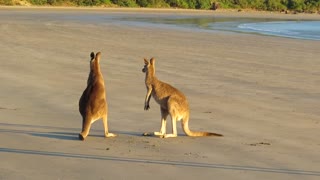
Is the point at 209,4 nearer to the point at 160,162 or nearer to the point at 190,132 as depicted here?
the point at 190,132

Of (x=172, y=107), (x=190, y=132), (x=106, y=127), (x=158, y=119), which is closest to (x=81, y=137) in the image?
(x=106, y=127)

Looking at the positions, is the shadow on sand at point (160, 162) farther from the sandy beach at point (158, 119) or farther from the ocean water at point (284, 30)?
the ocean water at point (284, 30)

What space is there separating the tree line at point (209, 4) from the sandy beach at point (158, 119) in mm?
41069

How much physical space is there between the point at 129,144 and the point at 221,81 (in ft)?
16.0

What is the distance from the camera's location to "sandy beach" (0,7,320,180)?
5707mm

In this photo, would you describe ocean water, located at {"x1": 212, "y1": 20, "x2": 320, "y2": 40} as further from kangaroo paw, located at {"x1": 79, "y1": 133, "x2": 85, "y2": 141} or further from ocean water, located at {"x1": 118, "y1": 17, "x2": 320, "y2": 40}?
kangaroo paw, located at {"x1": 79, "y1": 133, "x2": 85, "y2": 141}

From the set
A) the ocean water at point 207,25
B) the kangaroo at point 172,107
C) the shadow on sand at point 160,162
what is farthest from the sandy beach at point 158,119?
the ocean water at point 207,25

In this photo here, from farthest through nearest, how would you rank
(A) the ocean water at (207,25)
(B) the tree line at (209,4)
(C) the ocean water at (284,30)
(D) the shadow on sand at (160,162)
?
(B) the tree line at (209,4) < (A) the ocean water at (207,25) < (C) the ocean water at (284,30) < (D) the shadow on sand at (160,162)

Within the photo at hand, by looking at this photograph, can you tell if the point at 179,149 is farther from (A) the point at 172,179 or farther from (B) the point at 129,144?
(A) the point at 172,179

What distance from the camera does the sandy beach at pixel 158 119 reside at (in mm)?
5707

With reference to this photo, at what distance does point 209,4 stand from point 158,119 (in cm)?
6087

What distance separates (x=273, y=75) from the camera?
1238 cm

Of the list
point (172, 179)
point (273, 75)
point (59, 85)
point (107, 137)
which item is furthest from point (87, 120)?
point (273, 75)

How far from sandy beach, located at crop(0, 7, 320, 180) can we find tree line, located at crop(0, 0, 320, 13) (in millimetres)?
41069
